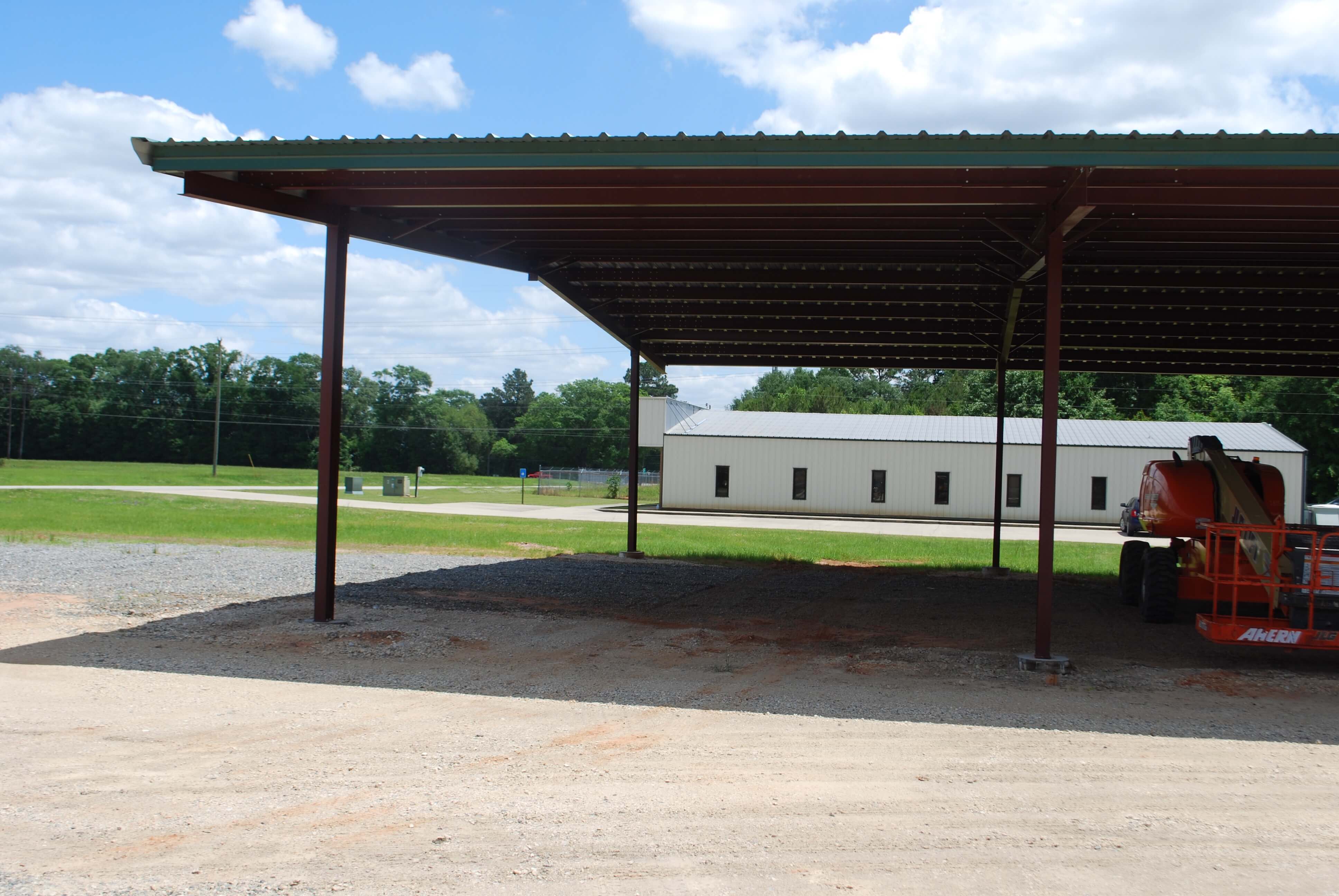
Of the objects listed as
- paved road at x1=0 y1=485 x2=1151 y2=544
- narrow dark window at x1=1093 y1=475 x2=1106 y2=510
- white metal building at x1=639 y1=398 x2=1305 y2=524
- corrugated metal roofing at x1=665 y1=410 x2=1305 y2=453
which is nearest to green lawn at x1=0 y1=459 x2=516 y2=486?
paved road at x1=0 y1=485 x2=1151 y2=544

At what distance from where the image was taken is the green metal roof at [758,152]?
27.6 ft

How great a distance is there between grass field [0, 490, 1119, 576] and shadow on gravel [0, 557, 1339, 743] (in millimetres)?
7019

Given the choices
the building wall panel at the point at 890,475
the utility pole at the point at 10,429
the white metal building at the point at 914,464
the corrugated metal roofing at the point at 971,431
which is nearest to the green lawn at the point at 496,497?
the building wall panel at the point at 890,475

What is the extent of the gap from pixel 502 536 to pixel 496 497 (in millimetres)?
25937

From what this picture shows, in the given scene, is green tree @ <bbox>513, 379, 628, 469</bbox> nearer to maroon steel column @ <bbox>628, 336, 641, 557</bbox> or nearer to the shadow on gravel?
maroon steel column @ <bbox>628, 336, 641, 557</bbox>

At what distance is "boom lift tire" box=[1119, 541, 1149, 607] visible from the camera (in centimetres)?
1539

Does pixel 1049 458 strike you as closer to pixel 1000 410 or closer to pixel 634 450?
pixel 1000 410

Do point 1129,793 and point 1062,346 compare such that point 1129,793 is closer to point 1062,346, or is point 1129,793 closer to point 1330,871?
point 1330,871

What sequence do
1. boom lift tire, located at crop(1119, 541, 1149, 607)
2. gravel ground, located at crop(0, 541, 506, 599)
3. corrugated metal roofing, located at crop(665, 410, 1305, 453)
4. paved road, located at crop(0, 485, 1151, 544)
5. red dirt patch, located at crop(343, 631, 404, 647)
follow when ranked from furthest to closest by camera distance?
corrugated metal roofing, located at crop(665, 410, 1305, 453) < paved road, located at crop(0, 485, 1151, 544) < boom lift tire, located at crop(1119, 541, 1149, 607) < gravel ground, located at crop(0, 541, 506, 599) < red dirt patch, located at crop(343, 631, 404, 647)

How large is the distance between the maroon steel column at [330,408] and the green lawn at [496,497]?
30.0m

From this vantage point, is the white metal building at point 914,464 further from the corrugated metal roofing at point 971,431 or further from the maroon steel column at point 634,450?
the maroon steel column at point 634,450

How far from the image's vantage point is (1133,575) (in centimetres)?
1545

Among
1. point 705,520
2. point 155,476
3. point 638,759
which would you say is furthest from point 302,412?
point 638,759

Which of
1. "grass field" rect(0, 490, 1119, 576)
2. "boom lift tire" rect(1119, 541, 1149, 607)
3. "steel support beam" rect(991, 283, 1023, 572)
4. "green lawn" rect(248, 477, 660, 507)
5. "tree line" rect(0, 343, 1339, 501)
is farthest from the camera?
"tree line" rect(0, 343, 1339, 501)
